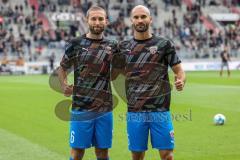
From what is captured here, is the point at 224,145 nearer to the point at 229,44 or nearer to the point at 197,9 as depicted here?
the point at 229,44

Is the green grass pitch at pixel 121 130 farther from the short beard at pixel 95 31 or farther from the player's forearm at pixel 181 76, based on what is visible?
the short beard at pixel 95 31

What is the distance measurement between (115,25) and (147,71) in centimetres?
4496

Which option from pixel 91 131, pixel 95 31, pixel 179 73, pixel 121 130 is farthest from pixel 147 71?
pixel 121 130

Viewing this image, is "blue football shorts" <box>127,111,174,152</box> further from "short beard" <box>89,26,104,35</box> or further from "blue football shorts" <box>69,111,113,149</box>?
"short beard" <box>89,26,104,35</box>

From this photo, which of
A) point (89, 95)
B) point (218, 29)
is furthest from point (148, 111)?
point (218, 29)

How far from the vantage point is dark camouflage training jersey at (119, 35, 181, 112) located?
7.62m

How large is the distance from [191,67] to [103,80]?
1565 inches

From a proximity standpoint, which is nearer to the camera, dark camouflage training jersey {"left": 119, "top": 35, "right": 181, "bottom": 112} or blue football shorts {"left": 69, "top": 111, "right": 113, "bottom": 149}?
dark camouflage training jersey {"left": 119, "top": 35, "right": 181, "bottom": 112}

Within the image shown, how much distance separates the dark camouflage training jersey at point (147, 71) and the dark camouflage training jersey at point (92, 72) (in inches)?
12.0

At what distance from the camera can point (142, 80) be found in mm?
7656

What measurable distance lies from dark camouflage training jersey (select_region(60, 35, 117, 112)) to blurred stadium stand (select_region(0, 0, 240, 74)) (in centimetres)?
3749

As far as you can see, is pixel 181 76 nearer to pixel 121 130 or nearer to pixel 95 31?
pixel 95 31

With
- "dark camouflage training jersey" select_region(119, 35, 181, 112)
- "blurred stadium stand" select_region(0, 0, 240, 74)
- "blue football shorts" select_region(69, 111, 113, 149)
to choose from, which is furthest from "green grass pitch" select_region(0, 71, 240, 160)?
"blurred stadium stand" select_region(0, 0, 240, 74)

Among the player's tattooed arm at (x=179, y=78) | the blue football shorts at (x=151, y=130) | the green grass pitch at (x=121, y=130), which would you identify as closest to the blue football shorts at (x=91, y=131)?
the blue football shorts at (x=151, y=130)
